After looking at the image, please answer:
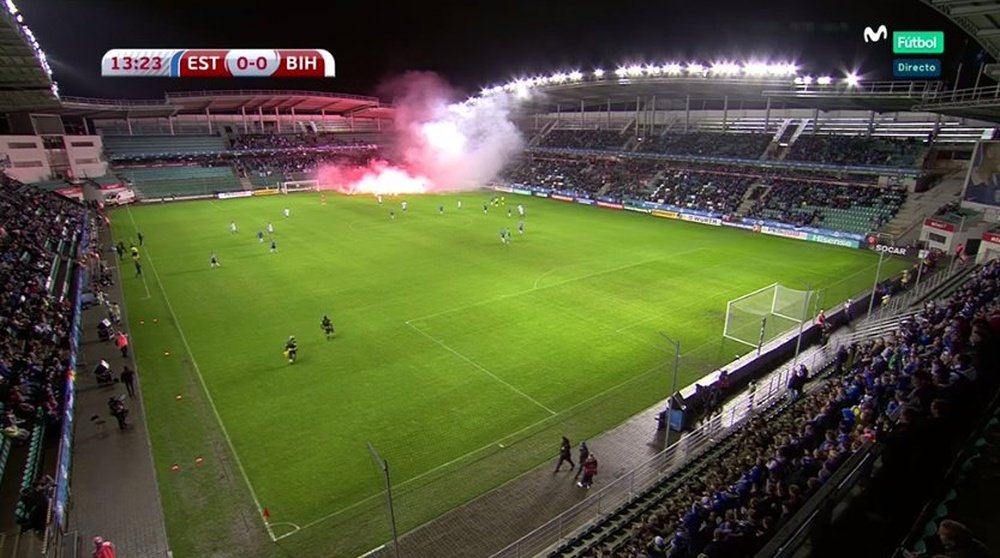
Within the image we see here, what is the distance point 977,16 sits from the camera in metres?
20.0

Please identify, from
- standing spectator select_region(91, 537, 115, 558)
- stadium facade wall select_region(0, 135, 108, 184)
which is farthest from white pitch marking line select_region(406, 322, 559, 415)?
stadium facade wall select_region(0, 135, 108, 184)

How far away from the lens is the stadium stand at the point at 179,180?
2635 inches

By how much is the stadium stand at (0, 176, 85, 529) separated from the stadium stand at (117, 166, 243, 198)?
32.9 m

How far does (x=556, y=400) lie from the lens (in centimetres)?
1783

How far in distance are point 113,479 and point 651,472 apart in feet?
45.7

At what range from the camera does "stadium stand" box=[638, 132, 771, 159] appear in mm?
56638

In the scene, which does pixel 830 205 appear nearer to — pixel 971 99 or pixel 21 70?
pixel 971 99

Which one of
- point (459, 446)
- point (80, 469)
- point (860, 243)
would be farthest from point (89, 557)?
point (860, 243)

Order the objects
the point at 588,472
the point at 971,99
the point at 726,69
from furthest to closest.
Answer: the point at 726,69
the point at 971,99
the point at 588,472

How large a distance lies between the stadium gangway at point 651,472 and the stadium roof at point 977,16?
42.4ft

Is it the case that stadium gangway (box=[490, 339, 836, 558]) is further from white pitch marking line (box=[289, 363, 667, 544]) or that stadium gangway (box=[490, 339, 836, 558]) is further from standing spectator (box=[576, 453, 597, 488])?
white pitch marking line (box=[289, 363, 667, 544])

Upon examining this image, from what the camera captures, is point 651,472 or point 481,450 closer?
point 651,472

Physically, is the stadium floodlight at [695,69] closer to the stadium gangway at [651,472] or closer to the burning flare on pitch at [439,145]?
the burning flare on pitch at [439,145]

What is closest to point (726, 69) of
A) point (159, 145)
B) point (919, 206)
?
point (919, 206)
